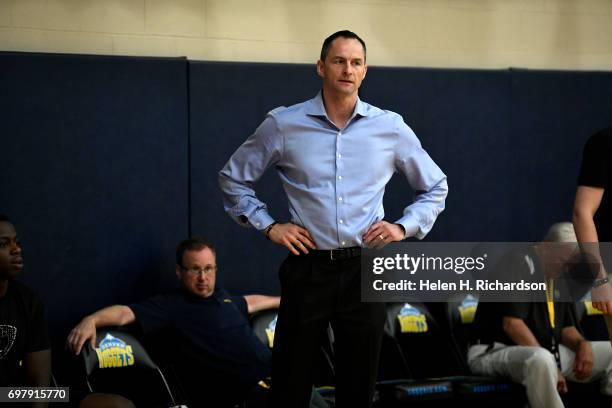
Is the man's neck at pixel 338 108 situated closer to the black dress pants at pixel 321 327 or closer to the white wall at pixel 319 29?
the black dress pants at pixel 321 327

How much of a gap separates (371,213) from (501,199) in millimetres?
3365

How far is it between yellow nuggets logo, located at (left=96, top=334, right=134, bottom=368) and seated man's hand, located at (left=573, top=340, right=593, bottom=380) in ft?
8.53

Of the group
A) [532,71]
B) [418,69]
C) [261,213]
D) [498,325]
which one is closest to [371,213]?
[261,213]

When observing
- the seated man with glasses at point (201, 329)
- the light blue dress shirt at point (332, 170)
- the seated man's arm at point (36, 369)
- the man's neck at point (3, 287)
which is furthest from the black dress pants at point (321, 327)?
the seated man with glasses at point (201, 329)

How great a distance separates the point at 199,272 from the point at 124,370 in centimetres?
68

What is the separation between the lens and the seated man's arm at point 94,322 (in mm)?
5035

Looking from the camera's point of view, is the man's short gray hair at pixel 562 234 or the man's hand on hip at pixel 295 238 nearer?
the man's hand on hip at pixel 295 238

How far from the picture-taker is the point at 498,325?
18.9 feet

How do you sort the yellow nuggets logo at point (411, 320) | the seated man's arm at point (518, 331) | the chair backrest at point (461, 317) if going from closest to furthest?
1. the seated man's arm at point (518, 331)
2. the yellow nuggets logo at point (411, 320)
3. the chair backrest at point (461, 317)

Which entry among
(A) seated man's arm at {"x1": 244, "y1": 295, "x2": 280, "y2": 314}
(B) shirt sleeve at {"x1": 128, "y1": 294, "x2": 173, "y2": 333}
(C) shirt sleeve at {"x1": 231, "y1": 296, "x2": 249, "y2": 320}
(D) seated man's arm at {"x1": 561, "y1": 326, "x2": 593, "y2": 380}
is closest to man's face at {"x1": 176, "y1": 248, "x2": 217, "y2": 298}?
(B) shirt sleeve at {"x1": 128, "y1": 294, "x2": 173, "y2": 333}

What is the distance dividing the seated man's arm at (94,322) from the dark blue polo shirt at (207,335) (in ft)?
0.20

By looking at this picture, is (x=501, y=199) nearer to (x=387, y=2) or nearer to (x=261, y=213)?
(x=387, y=2)

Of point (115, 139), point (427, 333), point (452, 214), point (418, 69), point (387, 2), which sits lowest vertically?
point (427, 333)

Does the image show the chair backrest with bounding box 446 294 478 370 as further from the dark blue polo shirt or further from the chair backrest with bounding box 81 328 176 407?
the chair backrest with bounding box 81 328 176 407
